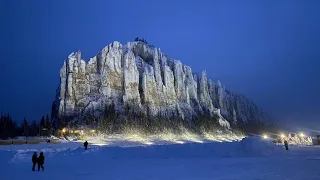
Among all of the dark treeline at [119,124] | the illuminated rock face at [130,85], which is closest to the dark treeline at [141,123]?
the dark treeline at [119,124]

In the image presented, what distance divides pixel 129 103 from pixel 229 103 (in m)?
84.0

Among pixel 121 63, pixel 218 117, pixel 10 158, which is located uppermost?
pixel 121 63

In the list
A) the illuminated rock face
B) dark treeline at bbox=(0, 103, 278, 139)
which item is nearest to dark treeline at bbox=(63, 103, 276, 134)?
dark treeline at bbox=(0, 103, 278, 139)

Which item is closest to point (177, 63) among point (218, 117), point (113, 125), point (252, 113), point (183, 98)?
point (183, 98)

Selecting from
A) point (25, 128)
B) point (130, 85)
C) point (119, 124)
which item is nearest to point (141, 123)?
point (119, 124)

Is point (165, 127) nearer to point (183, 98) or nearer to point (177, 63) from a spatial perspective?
point (183, 98)

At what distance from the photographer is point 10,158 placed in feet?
101

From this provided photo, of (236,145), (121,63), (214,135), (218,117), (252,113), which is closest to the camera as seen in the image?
(236,145)

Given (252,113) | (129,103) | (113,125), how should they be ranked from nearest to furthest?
(113,125) → (129,103) → (252,113)

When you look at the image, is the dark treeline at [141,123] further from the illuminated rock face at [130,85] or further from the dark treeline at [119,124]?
the illuminated rock face at [130,85]

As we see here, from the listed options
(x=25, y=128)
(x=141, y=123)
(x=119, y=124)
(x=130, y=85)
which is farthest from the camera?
(x=130, y=85)

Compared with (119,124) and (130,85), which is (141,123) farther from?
(130,85)

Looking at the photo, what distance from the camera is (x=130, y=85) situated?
99875 millimetres

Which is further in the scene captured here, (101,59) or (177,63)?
(177,63)
